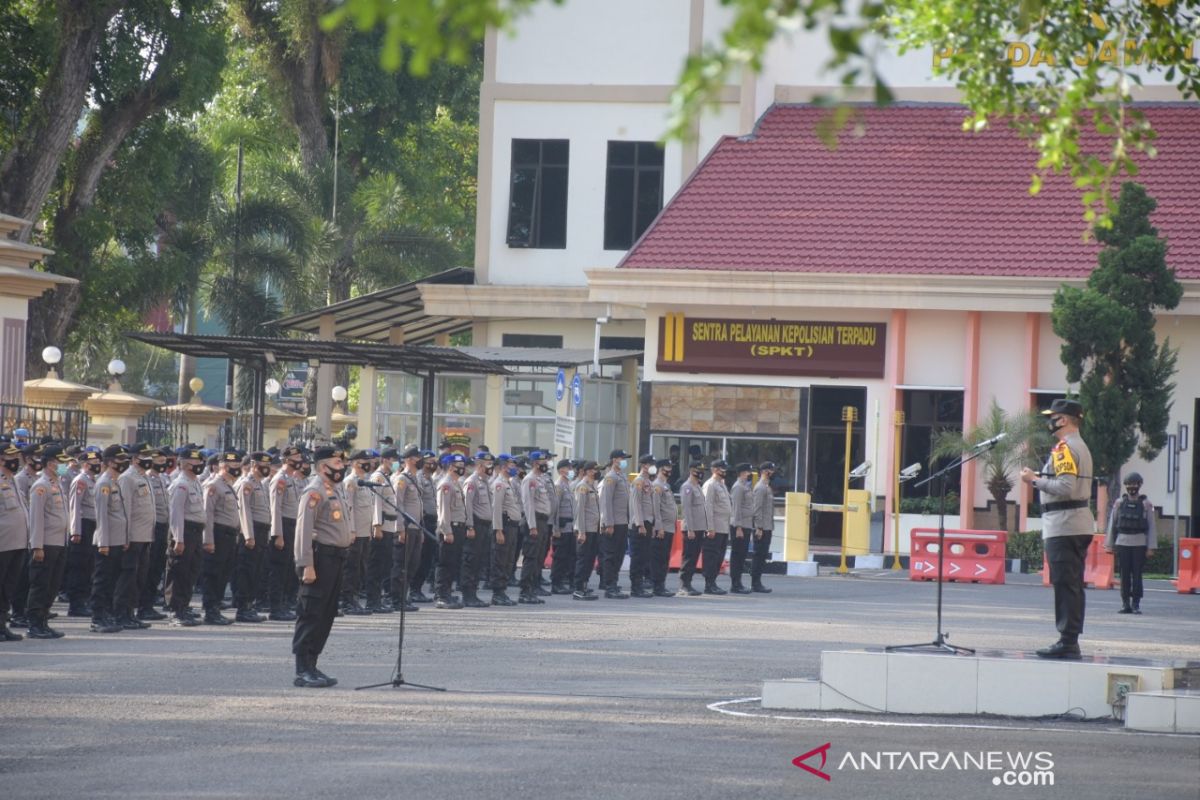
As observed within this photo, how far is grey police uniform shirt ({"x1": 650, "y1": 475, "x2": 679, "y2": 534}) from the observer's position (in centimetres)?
2570

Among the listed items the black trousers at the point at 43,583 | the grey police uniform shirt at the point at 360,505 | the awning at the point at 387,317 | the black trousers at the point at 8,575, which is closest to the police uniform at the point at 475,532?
the grey police uniform shirt at the point at 360,505

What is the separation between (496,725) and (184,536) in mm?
8619

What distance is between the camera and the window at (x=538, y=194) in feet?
128

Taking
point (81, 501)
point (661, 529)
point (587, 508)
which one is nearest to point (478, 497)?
point (587, 508)

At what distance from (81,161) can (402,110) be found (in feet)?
53.5

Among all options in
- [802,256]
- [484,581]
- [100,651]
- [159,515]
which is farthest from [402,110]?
[100,651]

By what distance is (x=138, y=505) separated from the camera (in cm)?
1878

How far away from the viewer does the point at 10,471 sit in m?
17.5

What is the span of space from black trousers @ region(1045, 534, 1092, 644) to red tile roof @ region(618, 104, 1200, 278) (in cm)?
2061

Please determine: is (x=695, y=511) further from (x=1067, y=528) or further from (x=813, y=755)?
(x=813, y=755)

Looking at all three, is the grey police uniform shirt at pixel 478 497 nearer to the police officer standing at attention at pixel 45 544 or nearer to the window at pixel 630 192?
the police officer standing at attention at pixel 45 544

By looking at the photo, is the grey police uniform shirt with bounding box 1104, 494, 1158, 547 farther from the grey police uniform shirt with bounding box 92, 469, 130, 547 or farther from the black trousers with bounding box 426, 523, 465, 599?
the grey police uniform shirt with bounding box 92, 469, 130, 547

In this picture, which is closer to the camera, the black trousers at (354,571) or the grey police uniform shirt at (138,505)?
the grey police uniform shirt at (138,505)

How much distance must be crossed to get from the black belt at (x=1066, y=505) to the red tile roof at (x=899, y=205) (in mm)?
20443
